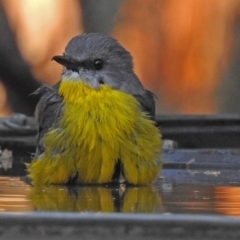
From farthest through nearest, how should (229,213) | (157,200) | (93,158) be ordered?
(93,158), (157,200), (229,213)

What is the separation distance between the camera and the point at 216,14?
22.1 feet

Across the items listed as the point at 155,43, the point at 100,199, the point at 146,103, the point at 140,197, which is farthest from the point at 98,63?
the point at 155,43

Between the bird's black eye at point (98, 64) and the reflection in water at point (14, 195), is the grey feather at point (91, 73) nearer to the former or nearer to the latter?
the bird's black eye at point (98, 64)

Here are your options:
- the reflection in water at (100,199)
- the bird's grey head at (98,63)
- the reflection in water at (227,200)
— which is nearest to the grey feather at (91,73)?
the bird's grey head at (98,63)

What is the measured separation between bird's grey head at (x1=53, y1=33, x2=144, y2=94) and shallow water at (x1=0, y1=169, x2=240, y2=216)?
48 cm

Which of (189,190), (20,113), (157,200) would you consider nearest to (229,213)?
(157,200)

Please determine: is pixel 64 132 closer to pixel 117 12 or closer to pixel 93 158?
pixel 93 158

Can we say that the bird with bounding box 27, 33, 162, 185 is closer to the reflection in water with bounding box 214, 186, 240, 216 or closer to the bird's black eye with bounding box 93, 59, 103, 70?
the bird's black eye with bounding box 93, 59, 103, 70

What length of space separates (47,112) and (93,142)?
0.39 meters

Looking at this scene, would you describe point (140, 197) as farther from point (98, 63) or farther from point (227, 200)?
point (98, 63)

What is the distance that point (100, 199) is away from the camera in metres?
3.02

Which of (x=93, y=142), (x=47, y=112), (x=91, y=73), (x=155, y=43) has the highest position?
(x=155, y=43)

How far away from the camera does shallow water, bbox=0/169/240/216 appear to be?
257cm

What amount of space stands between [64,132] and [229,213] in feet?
5.94
